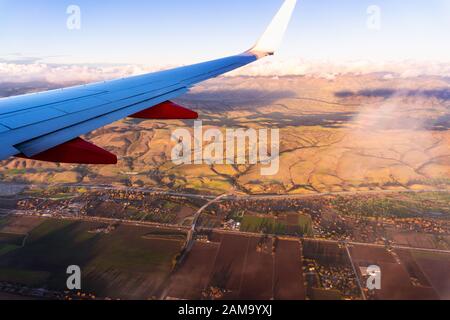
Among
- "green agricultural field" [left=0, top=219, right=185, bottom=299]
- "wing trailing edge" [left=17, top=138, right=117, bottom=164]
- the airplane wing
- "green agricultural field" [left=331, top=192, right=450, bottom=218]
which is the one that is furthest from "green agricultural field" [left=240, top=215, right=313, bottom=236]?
"wing trailing edge" [left=17, top=138, right=117, bottom=164]

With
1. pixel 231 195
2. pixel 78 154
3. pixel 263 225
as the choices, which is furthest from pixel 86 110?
pixel 231 195

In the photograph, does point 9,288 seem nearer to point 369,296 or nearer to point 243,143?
point 369,296

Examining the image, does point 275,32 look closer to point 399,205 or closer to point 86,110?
point 86,110

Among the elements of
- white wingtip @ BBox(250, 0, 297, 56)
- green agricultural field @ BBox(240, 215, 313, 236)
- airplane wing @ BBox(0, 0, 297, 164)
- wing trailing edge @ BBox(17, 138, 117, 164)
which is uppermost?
white wingtip @ BBox(250, 0, 297, 56)

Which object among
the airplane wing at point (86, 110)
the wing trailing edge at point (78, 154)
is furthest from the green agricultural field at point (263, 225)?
the wing trailing edge at point (78, 154)

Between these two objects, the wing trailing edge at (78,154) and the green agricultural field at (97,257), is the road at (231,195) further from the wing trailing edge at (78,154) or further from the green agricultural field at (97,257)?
the wing trailing edge at (78,154)

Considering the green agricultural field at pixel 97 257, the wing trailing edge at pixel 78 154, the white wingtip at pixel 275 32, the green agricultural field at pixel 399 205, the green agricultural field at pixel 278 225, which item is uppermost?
the white wingtip at pixel 275 32

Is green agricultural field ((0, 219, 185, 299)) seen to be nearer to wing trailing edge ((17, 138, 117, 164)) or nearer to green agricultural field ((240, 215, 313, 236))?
green agricultural field ((240, 215, 313, 236))
